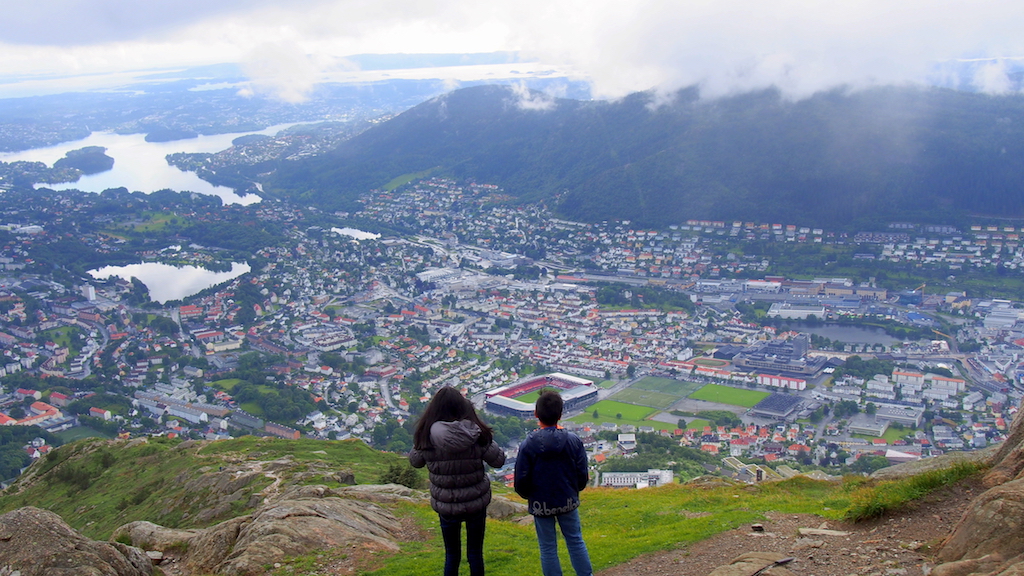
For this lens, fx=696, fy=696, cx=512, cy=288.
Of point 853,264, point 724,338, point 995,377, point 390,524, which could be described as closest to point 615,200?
point 853,264

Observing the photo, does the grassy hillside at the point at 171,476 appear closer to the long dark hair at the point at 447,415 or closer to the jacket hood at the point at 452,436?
the long dark hair at the point at 447,415

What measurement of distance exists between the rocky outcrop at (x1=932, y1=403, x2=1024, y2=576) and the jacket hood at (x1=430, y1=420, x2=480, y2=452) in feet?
9.30

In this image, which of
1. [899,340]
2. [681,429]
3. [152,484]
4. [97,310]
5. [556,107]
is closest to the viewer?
[152,484]

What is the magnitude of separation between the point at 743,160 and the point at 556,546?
67448mm

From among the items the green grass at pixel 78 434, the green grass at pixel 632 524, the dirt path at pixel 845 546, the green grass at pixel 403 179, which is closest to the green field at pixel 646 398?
the green grass at pixel 632 524

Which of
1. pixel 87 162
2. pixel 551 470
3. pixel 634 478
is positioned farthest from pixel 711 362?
pixel 87 162

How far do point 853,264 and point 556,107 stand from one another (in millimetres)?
55656

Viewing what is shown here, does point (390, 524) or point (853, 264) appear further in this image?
point (853, 264)

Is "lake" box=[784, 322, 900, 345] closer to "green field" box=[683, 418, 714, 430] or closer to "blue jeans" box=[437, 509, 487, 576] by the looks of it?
"green field" box=[683, 418, 714, 430]

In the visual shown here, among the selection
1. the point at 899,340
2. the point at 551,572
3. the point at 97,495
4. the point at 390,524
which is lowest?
the point at 899,340

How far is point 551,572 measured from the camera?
4.46m

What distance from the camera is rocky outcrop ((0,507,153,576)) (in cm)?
507

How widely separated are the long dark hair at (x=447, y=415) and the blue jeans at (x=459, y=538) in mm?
532

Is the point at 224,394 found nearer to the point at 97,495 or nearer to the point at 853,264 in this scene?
the point at 97,495
